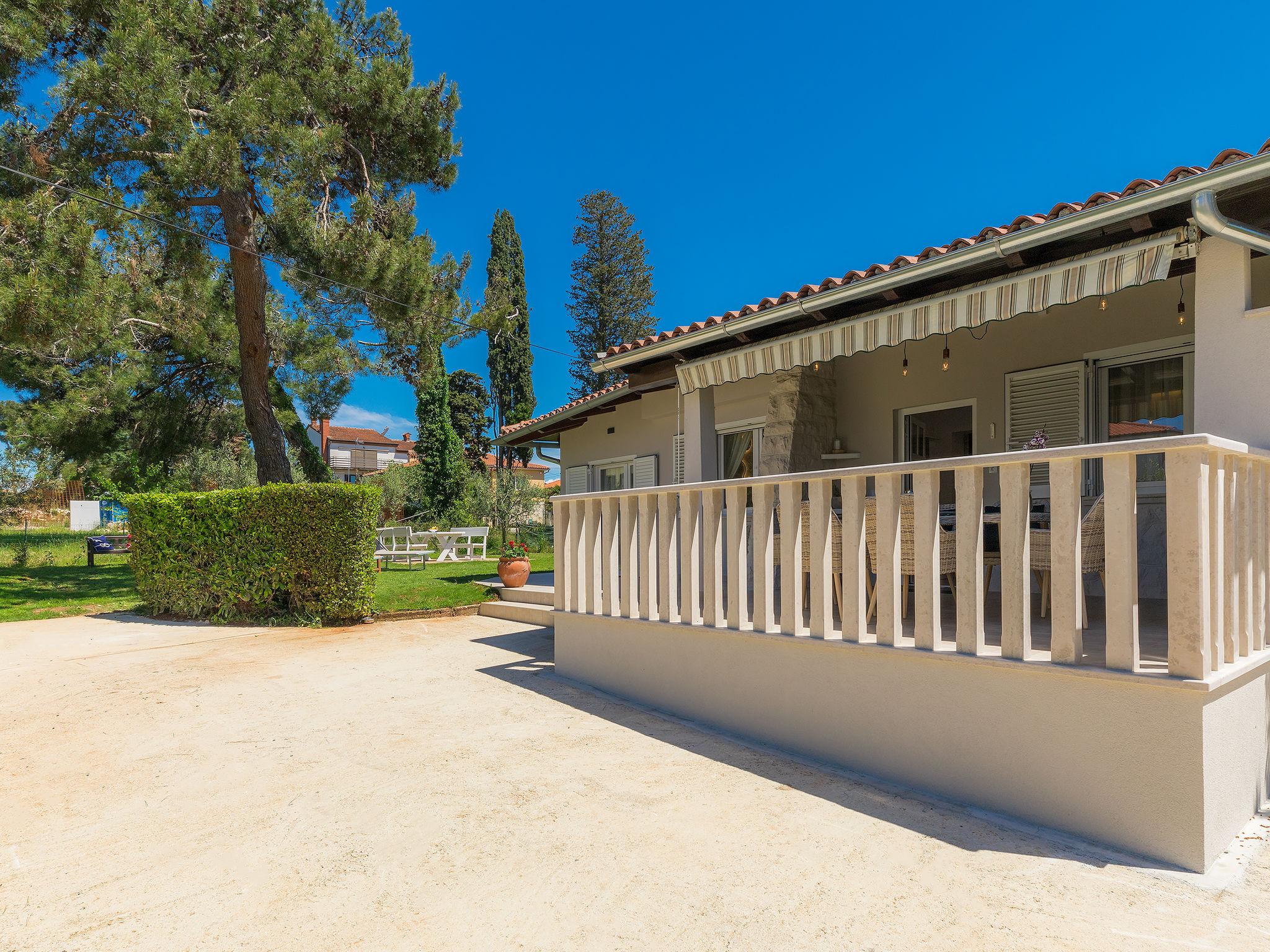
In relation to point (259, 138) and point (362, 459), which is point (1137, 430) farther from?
point (362, 459)

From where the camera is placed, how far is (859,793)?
12.7 ft

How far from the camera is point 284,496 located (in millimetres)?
9602

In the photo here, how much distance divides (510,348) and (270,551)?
2594 centimetres

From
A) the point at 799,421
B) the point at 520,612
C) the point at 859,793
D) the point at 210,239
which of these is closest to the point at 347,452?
the point at 210,239

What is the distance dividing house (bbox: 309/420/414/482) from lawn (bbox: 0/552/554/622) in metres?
41.8

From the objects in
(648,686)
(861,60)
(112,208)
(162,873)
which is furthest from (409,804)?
(861,60)

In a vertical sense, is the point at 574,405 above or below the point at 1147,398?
above

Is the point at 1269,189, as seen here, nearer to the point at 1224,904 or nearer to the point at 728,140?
the point at 1224,904

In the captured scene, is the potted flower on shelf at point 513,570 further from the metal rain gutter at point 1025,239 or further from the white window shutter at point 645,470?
the metal rain gutter at point 1025,239

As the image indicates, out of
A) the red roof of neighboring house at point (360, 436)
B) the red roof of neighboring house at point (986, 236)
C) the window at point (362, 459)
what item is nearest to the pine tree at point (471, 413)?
the red roof of neighboring house at point (986, 236)

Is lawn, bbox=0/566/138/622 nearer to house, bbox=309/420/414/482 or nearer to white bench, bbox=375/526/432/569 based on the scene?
white bench, bbox=375/526/432/569

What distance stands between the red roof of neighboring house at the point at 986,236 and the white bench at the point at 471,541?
10.0m

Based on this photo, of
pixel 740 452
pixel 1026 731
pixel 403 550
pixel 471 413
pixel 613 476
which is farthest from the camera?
pixel 471 413

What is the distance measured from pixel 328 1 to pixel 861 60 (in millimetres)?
15430
